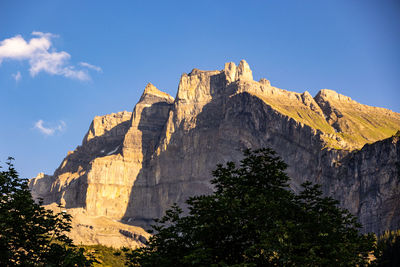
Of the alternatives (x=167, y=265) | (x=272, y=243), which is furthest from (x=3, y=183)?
(x=272, y=243)

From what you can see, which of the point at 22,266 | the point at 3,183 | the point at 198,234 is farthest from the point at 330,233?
the point at 3,183

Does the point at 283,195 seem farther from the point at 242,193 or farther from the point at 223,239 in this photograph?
the point at 223,239

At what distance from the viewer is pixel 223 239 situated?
136ft

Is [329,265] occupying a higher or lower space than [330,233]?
lower

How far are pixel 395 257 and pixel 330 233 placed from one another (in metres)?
134

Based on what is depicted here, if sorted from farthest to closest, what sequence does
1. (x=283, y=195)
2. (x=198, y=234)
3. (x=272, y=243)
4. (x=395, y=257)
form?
(x=395, y=257)
(x=283, y=195)
(x=198, y=234)
(x=272, y=243)

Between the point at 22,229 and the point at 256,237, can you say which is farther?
the point at 22,229

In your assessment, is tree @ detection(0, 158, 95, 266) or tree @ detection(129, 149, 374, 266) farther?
tree @ detection(0, 158, 95, 266)

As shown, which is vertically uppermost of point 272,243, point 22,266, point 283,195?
point 283,195

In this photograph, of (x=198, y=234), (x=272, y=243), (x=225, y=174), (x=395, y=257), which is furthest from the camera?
(x=395, y=257)

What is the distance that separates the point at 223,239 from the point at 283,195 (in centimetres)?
748

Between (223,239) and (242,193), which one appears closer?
(223,239)

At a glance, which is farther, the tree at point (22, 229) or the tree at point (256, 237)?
the tree at point (22, 229)

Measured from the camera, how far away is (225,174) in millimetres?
48656
